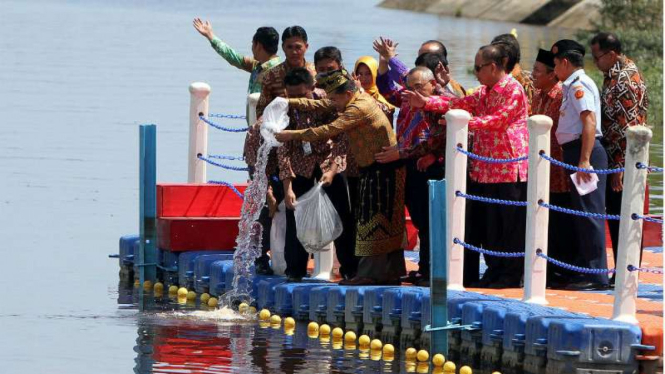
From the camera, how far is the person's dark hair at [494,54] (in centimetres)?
1247

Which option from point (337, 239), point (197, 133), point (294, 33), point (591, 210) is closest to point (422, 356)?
point (591, 210)

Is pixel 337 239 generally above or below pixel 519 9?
below

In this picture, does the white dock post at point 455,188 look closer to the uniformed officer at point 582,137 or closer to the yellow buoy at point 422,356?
the yellow buoy at point 422,356

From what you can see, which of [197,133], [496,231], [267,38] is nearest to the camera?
[496,231]

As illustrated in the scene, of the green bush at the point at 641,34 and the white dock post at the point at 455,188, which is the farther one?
the green bush at the point at 641,34

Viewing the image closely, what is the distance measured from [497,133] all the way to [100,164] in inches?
584

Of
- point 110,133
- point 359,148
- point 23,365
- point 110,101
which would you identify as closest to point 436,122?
point 359,148

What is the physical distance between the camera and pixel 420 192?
517 inches

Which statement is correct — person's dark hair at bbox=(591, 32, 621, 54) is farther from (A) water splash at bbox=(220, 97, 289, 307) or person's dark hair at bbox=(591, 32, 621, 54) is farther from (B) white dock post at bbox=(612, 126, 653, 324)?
(A) water splash at bbox=(220, 97, 289, 307)

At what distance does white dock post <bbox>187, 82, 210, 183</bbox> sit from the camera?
53.7 ft

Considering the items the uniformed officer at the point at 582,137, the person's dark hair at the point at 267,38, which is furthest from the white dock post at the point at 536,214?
→ the person's dark hair at the point at 267,38

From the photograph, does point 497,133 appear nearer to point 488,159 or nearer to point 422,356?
point 488,159

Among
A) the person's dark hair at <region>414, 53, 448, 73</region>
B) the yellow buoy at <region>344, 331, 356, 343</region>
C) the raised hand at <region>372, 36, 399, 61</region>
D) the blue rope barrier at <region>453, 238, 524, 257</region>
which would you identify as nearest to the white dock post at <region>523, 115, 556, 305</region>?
the blue rope barrier at <region>453, 238, 524, 257</region>

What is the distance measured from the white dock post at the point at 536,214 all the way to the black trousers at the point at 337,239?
1.93 meters
